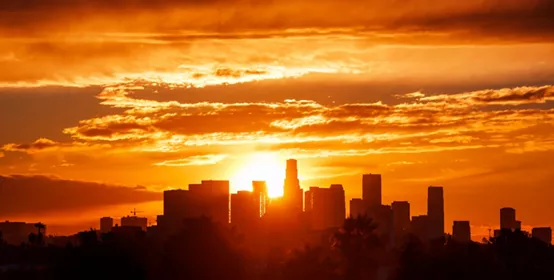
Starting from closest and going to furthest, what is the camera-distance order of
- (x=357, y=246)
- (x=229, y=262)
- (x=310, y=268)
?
(x=229, y=262) → (x=310, y=268) → (x=357, y=246)

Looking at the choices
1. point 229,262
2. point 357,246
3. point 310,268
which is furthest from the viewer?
point 357,246

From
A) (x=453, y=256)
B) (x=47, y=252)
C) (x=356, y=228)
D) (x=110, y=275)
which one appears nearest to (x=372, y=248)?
(x=356, y=228)

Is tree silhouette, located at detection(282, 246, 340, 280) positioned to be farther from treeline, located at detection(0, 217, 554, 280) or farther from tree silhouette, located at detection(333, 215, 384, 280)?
tree silhouette, located at detection(333, 215, 384, 280)

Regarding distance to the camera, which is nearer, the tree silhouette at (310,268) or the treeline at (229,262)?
the treeline at (229,262)

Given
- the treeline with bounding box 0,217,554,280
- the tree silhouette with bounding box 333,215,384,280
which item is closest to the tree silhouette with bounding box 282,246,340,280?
the treeline with bounding box 0,217,554,280

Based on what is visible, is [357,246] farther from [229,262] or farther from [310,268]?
[229,262]

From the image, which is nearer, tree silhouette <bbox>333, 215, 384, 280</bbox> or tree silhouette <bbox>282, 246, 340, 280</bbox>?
tree silhouette <bbox>282, 246, 340, 280</bbox>

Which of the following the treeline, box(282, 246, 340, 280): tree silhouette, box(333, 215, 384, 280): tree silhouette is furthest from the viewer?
box(333, 215, 384, 280): tree silhouette

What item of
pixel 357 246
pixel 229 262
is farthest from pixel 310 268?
pixel 229 262

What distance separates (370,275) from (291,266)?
950 centimetres

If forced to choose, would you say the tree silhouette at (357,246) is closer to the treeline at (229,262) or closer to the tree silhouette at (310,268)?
the treeline at (229,262)

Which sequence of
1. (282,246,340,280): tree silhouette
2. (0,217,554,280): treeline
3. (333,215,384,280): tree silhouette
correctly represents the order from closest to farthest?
(0,217,554,280): treeline, (282,246,340,280): tree silhouette, (333,215,384,280): tree silhouette

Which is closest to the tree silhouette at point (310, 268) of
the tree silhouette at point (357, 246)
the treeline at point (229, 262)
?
the treeline at point (229, 262)

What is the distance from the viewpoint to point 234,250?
157 metres
